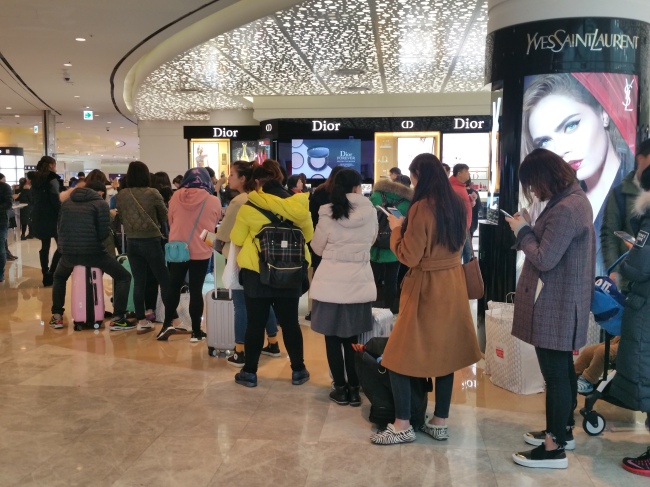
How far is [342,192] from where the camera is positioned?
4133 mm

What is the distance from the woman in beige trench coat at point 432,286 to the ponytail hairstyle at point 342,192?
0.57m

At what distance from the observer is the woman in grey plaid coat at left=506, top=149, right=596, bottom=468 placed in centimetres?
Answer: 322

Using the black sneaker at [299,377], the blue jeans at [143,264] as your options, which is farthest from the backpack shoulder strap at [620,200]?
the blue jeans at [143,264]

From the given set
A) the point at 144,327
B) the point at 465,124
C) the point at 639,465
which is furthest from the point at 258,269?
the point at 465,124

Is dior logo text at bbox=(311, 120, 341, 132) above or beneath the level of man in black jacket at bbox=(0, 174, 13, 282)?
above

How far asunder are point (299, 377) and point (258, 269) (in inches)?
35.0

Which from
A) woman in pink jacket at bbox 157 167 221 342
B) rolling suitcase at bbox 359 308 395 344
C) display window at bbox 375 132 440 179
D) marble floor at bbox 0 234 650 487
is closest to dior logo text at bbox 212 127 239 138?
display window at bbox 375 132 440 179

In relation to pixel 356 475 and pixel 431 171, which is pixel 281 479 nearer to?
pixel 356 475

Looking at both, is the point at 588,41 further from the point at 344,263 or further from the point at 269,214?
the point at 269,214

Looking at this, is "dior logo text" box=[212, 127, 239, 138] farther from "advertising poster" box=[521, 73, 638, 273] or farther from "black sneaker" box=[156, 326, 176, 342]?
"advertising poster" box=[521, 73, 638, 273]

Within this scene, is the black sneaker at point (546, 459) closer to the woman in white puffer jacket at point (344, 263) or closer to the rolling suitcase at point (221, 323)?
the woman in white puffer jacket at point (344, 263)

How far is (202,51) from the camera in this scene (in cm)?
932

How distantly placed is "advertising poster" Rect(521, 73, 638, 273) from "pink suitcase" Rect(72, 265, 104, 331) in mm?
4184

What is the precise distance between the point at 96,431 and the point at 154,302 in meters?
3.01
